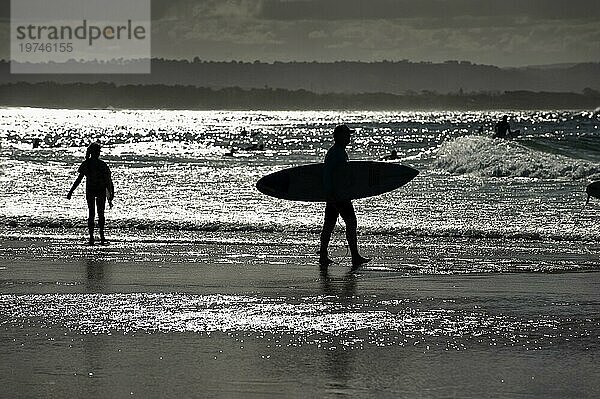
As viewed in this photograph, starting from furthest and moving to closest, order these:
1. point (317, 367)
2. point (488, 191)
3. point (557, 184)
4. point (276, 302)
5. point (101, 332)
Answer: point (557, 184), point (488, 191), point (276, 302), point (101, 332), point (317, 367)

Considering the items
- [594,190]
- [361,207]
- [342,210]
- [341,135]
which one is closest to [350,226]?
[342,210]

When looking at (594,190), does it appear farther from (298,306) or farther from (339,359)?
(339,359)

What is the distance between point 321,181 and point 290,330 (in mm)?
8158

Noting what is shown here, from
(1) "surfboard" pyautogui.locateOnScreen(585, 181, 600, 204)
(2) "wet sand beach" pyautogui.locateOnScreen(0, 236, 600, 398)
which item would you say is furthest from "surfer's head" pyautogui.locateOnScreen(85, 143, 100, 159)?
(1) "surfboard" pyautogui.locateOnScreen(585, 181, 600, 204)

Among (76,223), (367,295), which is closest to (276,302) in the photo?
(367,295)

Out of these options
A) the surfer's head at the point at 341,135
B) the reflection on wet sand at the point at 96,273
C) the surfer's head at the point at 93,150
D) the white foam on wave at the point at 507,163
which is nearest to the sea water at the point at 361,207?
the white foam on wave at the point at 507,163

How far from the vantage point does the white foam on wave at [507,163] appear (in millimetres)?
42000

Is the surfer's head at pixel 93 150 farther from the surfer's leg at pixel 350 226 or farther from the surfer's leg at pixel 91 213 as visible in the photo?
the surfer's leg at pixel 350 226

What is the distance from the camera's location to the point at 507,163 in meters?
44.3

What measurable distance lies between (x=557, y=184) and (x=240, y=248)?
20669 millimetres

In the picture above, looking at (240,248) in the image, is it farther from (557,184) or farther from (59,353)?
(557,184)

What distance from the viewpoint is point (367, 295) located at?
36.8ft

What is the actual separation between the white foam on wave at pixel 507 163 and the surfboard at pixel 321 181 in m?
23.5

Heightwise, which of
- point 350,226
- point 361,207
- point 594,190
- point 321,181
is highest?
point 321,181
